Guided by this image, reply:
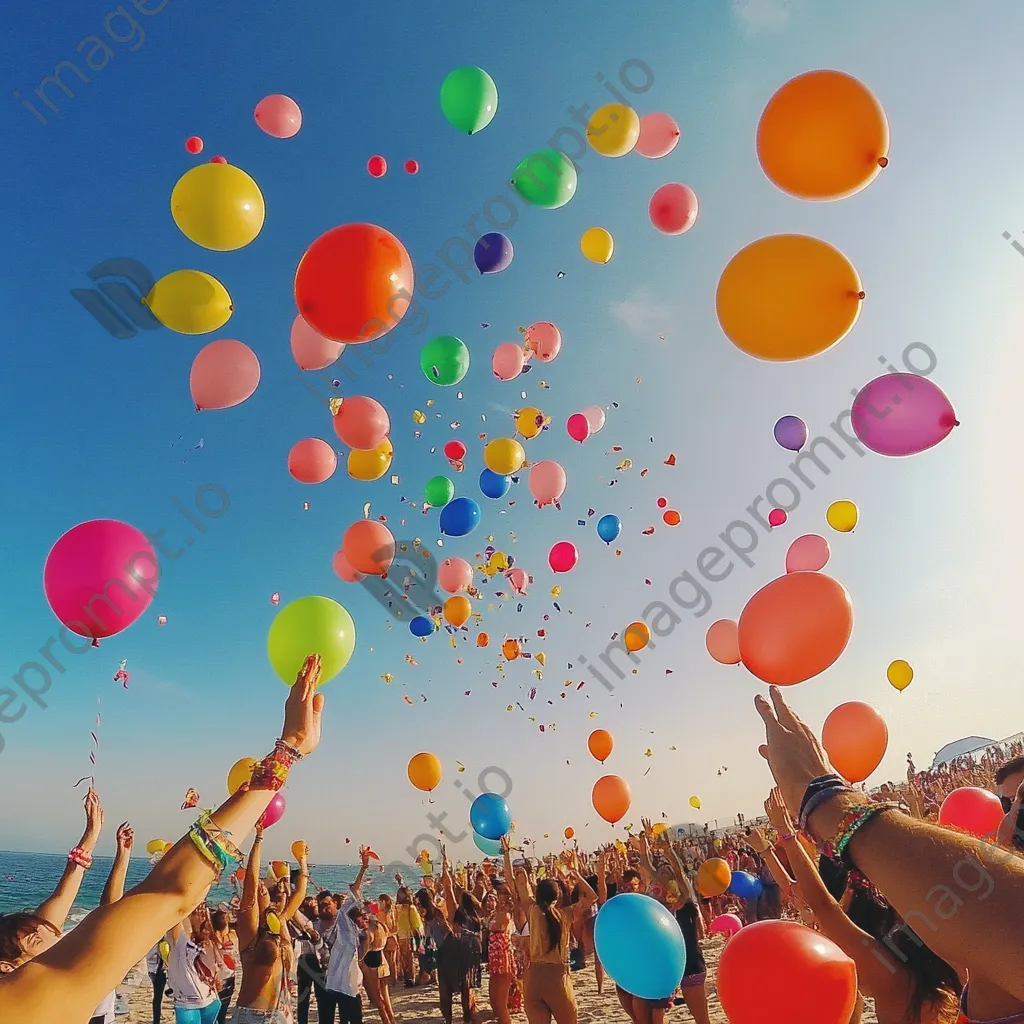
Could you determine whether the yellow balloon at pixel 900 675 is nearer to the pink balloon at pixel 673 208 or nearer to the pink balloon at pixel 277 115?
the pink balloon at pixel 673 208

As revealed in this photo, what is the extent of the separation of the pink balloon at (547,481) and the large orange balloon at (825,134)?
3967 millimetres

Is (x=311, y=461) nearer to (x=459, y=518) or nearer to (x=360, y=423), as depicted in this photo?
(x=360, y=423)

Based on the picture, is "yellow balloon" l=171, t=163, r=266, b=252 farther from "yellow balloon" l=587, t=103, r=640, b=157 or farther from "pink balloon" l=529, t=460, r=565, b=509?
"pink balloon" l=529, t=460, r=565, b=509

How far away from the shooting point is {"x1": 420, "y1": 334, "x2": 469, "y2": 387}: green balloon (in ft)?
21.1

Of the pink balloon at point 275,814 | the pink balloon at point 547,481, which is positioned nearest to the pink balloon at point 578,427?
the pink balloon at point 547,481

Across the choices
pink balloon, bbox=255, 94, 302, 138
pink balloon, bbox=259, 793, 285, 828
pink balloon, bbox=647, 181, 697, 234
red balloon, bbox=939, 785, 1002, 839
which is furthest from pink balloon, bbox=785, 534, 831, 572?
pink balloon, bbox=255, 94, 302, 138

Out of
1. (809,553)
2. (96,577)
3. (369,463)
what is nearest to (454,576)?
(369,463)

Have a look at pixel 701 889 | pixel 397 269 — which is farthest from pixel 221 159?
pixel 701 889

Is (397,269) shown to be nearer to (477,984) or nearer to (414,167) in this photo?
(414,167)

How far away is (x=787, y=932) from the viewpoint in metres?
2.58

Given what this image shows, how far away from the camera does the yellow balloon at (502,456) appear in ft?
23.7

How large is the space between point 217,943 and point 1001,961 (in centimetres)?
657

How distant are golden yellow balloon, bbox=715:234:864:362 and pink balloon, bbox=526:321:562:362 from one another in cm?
325

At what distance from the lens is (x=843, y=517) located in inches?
254
